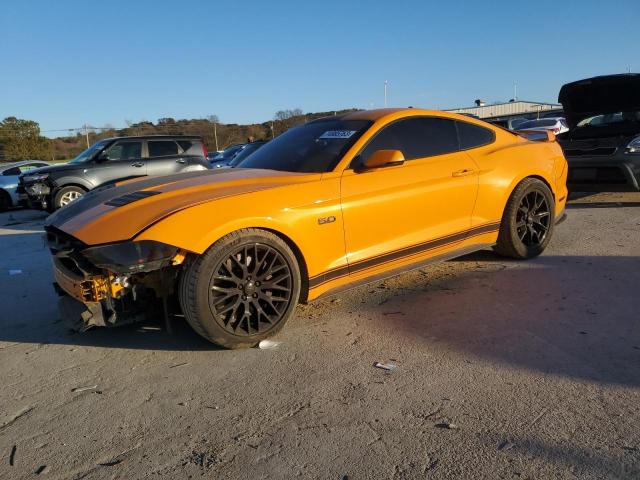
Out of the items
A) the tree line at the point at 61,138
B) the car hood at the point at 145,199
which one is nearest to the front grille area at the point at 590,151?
the car hood at the point at 145,199

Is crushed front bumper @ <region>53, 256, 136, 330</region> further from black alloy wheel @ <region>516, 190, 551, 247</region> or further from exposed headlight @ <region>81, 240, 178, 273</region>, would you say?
black alloy wheel @ <region>516, 190, 551, 247</region>

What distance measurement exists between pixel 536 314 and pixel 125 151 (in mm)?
9310

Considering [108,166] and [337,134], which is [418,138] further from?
[108,166]

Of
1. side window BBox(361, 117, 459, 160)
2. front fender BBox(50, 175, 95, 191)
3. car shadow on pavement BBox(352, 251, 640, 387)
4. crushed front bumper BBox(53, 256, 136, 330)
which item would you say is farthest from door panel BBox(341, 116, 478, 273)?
front fender BBox(50, 175, 95, 191)

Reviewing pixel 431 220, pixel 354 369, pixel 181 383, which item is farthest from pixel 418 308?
pixel 181 383

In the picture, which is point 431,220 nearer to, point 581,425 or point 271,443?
point 581,425

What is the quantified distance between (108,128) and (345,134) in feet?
108

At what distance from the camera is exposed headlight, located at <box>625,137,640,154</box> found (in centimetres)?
711

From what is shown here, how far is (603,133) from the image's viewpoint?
8.05m

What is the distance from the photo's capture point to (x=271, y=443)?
2.32 meters

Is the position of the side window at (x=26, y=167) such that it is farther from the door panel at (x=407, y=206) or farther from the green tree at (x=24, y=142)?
the green tree at (x=24, y=142)

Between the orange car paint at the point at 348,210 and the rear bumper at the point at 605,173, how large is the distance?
3156 mm

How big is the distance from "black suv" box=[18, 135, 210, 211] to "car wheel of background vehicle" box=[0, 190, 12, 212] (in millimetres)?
2978

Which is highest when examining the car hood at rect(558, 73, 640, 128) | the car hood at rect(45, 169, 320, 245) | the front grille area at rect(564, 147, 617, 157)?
the car hood at rect(558, 73, 640, 128)
